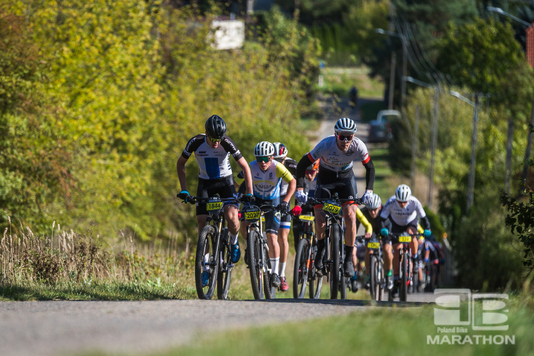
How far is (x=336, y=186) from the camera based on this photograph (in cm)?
1108

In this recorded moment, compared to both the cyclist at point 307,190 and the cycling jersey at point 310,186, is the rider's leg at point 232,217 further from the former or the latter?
the cycling jersey at point 310,186

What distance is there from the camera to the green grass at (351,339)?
16.9ft

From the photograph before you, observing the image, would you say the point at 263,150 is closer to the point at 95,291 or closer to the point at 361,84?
the point at 95,291

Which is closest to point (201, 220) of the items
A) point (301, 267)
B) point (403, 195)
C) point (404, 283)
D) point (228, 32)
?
point (301, 267)

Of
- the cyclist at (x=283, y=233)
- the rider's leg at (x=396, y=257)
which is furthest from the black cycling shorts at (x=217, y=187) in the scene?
the rider's leg at (x=396, y=257)

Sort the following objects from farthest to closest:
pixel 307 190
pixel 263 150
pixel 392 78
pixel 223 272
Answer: pixel 392 78 < pixel 307 190 < pixel 263 150 < pixel 223 272

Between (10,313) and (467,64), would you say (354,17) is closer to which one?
(467,64)

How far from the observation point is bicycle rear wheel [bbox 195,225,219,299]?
9.19 meters

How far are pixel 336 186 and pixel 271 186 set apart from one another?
2.98 feet

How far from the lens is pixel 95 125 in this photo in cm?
2408

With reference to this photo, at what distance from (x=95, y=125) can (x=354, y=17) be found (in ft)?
252

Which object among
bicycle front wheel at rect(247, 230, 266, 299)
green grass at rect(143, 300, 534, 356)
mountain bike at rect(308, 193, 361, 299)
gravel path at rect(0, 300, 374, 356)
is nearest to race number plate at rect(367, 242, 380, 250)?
mountain bike at rect(308, 193, 361, 299)

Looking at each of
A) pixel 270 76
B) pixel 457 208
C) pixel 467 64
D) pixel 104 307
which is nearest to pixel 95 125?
pixel 270 76

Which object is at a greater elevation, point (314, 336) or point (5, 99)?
point (5, 99)
